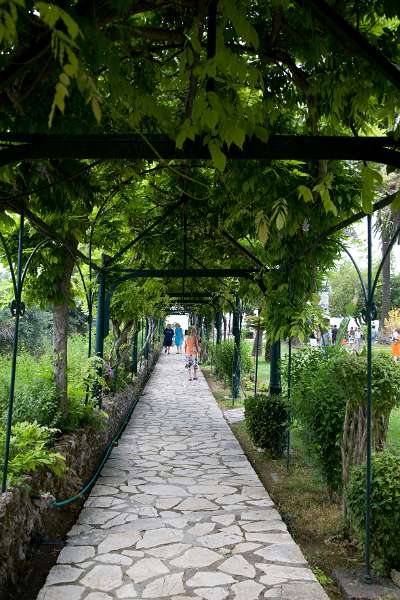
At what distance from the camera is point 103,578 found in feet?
12.1

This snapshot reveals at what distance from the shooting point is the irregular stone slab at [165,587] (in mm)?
3463

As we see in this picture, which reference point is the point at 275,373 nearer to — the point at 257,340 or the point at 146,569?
the point at 257,340

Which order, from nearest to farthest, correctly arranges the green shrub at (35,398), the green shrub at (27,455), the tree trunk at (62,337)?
1. the green shrub at (27,455)
2. the green shrub at (35,398)
3. the tree trunk at (62,337)

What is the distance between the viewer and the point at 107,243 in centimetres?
863

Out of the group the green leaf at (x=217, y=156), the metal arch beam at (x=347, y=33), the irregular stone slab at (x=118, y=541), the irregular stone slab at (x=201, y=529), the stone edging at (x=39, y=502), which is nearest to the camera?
the metal arch beam at (x=347, y=33)

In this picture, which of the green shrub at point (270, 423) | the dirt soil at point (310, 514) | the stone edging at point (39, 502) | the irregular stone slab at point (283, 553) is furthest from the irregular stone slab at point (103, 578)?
the green shrub at point (270, 423)

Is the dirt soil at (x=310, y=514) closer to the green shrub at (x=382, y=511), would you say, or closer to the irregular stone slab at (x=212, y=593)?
the green shrub at (x=382, y=511)

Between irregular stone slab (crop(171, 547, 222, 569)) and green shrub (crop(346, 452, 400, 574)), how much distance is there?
3.66 feet

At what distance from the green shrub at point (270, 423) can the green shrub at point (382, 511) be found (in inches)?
132

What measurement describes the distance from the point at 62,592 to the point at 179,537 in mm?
1292

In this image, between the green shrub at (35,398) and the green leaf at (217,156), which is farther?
the green shrub at (35,398)

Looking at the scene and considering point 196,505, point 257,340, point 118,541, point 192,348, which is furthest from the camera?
point 192,348

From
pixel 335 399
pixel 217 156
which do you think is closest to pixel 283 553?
pixel 335 399

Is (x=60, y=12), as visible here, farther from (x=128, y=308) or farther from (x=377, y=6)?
(x=128, y=308)
